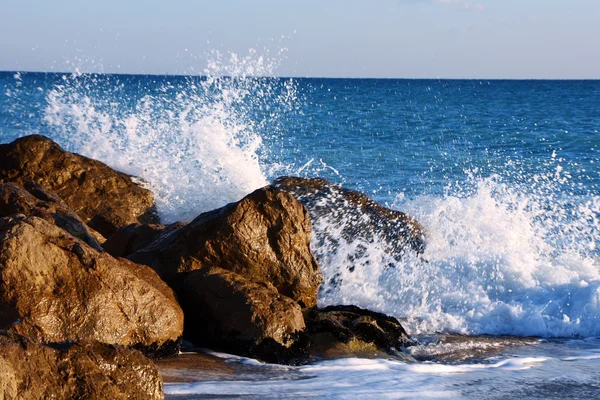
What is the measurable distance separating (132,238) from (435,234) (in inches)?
128

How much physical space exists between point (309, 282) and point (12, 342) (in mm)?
3041

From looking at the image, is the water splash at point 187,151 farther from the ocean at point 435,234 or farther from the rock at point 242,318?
the rock at point 242,318

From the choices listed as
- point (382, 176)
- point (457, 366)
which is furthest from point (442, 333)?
point (382, 176)

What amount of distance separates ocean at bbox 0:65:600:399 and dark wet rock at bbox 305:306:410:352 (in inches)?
7.3

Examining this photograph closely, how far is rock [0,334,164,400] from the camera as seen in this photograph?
11.2 feet

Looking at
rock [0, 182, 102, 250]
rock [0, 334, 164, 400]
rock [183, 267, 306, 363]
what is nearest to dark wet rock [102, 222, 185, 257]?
rock [0, 182, 102, 250]

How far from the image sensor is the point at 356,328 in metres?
5.90

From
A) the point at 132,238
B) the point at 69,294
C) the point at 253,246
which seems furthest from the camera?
the point at 132,238

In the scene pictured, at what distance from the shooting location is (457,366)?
561 centimetres

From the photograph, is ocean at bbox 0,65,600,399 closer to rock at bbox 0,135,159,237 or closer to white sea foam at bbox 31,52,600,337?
white sea foam at bbox 31,52,600,337

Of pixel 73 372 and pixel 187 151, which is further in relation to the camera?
pixel 187 151

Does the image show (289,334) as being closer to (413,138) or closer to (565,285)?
(565,285)

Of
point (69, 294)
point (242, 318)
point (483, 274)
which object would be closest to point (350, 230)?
point (483, 274)

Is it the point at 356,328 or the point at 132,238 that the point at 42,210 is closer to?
the point at 132,238
